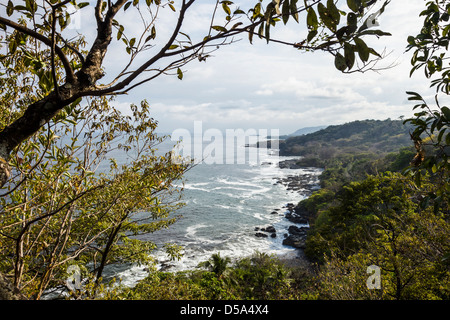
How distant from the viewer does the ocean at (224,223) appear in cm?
2208

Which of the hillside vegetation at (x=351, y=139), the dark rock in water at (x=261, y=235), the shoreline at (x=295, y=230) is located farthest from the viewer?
the hillside vegetation at (x=351, y=139)

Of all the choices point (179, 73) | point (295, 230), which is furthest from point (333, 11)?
point (295, 230)

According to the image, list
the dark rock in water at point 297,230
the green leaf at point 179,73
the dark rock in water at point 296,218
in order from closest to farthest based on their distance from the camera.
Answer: the green leaf at point 179,73, the dark rock in water at point 297,230, the dark rock in water at point 296,218

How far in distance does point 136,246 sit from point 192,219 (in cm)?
2109

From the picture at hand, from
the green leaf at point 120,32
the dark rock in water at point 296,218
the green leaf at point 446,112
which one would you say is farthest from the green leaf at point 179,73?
the dark rock in water at point 296,218

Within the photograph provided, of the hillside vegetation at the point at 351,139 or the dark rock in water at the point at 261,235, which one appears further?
the hillside vegetation at the point at 351,139

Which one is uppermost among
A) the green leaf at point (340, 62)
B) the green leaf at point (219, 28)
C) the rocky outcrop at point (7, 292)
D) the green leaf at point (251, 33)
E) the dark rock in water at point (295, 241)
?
the green leaf at point (219, 28)

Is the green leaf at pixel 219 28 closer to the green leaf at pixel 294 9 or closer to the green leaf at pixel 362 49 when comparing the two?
the green leaf at pixel 294 9

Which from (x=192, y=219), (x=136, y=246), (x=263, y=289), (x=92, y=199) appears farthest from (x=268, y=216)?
(x=92, y=199)

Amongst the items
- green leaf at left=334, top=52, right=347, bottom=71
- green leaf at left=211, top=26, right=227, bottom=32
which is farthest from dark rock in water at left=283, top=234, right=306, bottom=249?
green leaf at left=211, top=26, right=227, bottom=32

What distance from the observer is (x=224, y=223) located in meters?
29.5

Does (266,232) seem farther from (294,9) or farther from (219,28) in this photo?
(294,9)

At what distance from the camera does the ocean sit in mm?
22078
